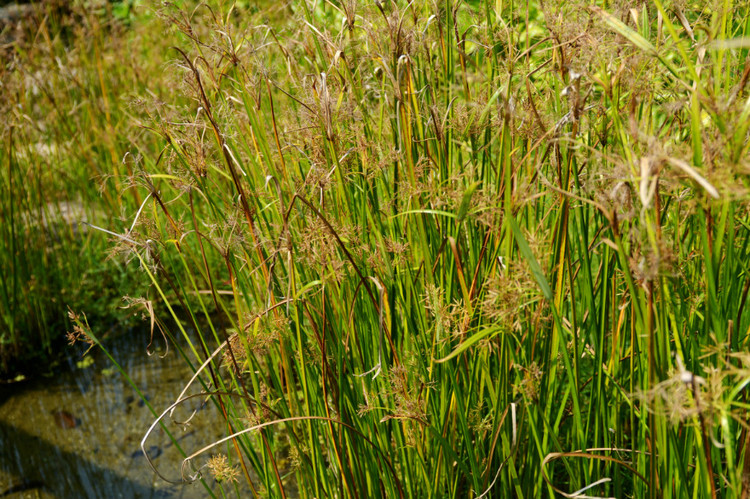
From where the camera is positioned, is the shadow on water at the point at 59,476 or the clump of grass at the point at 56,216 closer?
the shadow on water at the point at 59,476

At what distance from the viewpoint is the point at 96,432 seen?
104 inches

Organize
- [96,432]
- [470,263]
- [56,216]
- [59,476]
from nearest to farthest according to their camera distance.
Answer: [470,263] < [59,476] < [96,432] < [56,216]

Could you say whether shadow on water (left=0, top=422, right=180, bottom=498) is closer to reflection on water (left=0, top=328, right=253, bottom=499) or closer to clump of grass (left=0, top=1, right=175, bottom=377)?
reflection on water (left=0, top=328, right=253, bottom=499)

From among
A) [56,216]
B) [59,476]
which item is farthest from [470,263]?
[56,216]

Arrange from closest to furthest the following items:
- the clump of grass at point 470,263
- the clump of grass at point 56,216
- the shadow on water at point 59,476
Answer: the clump of grass at point 470,263 → the shadow on water at point 59,476 → the clump of grass at point 56,216

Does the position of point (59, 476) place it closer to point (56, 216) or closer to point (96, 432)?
point (96, 432)

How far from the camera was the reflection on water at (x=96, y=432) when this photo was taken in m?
2.37

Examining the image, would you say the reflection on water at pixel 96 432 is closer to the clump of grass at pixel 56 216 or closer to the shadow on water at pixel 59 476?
the shadow on water at pixel 59 476

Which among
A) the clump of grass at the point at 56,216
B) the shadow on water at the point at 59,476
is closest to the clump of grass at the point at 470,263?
the shadow on water at the point at 59,476

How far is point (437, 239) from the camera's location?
1.32 m

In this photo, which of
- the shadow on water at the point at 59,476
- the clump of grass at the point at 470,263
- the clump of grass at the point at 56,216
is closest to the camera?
the clump of grass at the point at 470,263

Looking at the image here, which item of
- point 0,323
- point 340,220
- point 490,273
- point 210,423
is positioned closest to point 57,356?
point 0,323

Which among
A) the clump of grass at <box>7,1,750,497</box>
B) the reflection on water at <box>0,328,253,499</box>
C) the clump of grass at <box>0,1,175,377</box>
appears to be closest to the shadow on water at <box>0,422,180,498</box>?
the reflection on water at <box>0,328,253,499</box>

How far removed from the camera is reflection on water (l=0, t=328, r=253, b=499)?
7.76 ft
